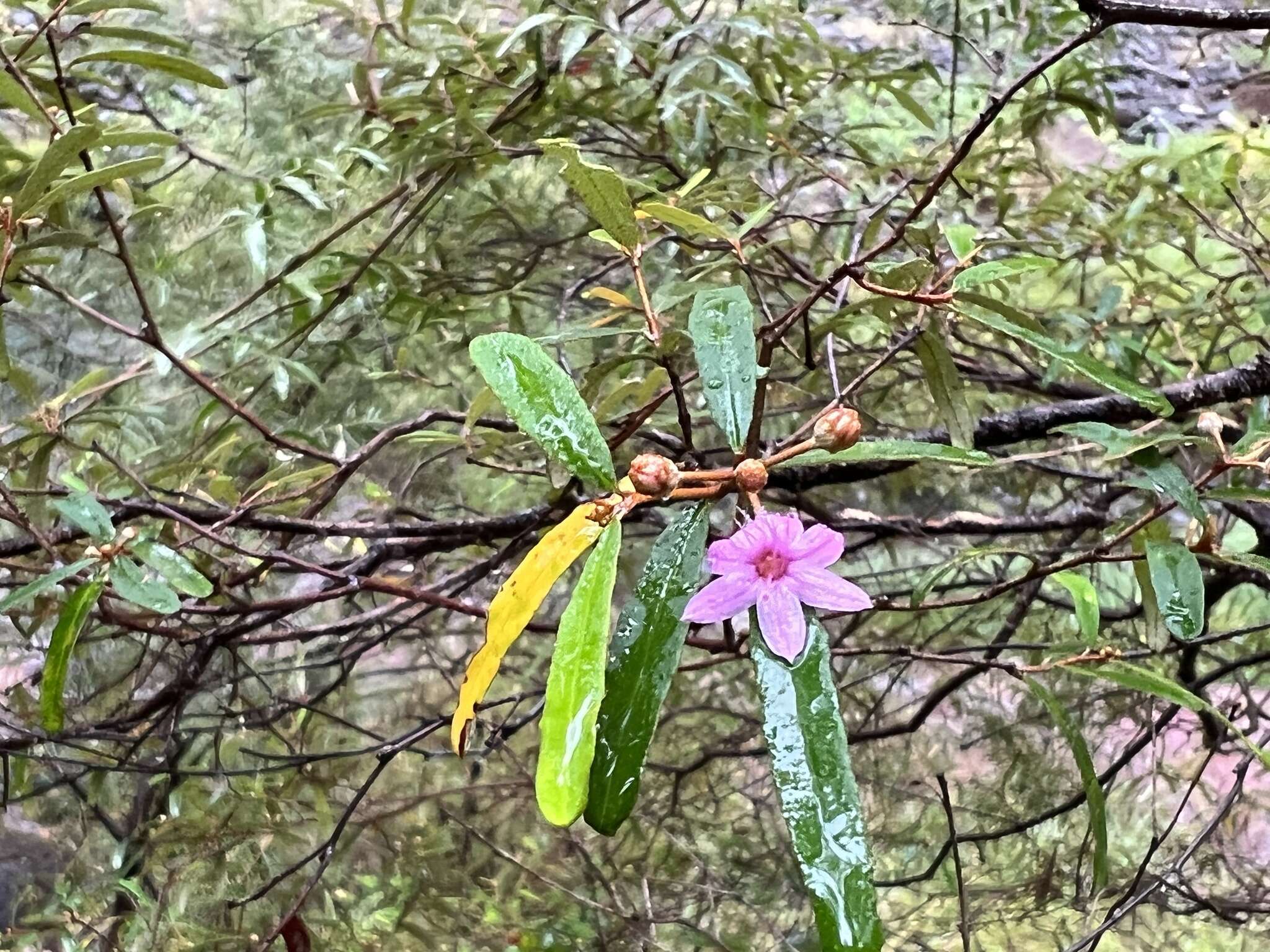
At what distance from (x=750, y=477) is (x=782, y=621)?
5 centimetres

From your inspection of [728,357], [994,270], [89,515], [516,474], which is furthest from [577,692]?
[516,474]

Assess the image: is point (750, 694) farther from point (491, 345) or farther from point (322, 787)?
point (491, 345)

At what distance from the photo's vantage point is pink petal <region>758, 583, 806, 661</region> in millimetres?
279

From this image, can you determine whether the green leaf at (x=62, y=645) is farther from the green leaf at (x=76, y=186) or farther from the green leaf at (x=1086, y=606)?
the green leaf at (x=1086, y=606)

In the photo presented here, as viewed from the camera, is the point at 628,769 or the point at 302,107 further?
the point at 302,107

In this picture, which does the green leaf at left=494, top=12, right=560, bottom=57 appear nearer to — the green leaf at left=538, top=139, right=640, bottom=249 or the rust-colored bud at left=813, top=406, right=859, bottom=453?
the green leaf at left=538, top=139, right=640, bottom=249

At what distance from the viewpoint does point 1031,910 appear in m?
0.98

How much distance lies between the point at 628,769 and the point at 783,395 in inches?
32.8

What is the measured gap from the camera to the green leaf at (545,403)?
28 cm

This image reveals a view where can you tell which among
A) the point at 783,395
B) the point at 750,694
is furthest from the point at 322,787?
the point at 783,395

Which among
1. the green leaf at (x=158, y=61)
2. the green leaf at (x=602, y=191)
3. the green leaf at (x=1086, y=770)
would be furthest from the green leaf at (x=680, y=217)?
the green leaf at (x=158, y=61)

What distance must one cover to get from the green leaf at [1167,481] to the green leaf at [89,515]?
1.77 feet

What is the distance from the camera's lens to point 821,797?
0.84ft

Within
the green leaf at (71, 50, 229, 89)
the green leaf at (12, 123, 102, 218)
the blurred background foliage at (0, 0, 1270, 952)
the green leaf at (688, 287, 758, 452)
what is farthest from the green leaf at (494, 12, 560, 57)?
the green leaf at (688, 287, 758, 452)
